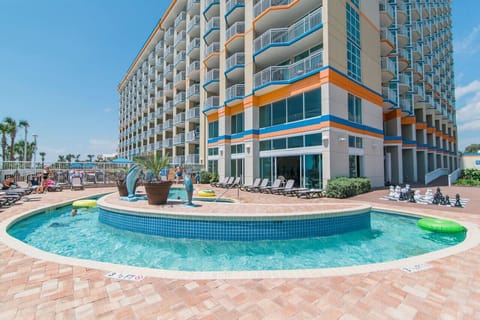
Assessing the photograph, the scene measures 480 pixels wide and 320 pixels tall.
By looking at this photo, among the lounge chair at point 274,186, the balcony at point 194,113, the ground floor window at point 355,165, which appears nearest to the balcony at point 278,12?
the ground floor window at point 355,165

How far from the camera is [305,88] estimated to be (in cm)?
1343

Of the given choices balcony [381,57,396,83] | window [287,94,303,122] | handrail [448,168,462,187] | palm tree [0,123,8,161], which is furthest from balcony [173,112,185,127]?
palm tree [0,123,8,161]

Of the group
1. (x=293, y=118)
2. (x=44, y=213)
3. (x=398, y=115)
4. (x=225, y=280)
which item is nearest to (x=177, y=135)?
(x=293, y=118)

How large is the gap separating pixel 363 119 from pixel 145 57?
40.8 metres

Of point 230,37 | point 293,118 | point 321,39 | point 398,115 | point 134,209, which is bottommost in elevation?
point 134,209

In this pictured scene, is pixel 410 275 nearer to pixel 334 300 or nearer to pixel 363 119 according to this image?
pixel 334 300

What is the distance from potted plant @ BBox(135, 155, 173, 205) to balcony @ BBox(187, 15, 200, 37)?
22557 millimetres

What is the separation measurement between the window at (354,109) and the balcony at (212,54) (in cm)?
1284

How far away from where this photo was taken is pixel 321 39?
13.2 m

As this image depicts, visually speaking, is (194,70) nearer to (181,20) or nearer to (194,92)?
(194,92)

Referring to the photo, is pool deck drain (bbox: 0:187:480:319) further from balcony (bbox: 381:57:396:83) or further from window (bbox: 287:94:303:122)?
balcony (bbox: 381:57:396:83)

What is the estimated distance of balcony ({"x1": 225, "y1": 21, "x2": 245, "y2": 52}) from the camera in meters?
17.8

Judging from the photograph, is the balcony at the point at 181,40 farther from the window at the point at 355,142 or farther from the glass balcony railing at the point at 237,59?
the window at the point at 355,142

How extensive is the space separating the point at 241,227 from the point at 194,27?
85.5ft
